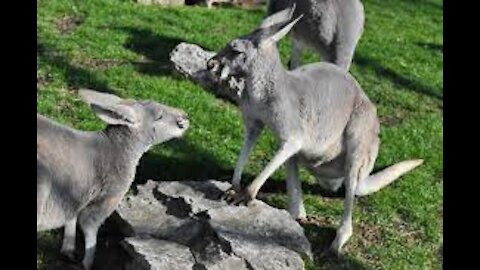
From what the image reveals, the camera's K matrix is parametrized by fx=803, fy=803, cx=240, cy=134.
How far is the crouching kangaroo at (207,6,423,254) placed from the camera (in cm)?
532

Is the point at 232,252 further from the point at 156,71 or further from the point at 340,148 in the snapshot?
the point at 156,71

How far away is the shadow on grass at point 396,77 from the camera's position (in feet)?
32.8

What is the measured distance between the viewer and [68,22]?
32.4ft

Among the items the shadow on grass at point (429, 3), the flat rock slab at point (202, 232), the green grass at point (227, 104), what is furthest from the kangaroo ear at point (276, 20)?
the shadow on grass at point (429, 3)

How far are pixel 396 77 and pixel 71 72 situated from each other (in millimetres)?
4228

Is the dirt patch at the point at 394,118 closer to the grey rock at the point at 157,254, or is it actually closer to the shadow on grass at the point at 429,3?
the grey rock at the point at 157,254

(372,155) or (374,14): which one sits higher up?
(372,155)

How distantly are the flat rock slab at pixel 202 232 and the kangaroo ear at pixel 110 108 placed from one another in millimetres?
794

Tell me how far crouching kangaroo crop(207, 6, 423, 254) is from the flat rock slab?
20 cm

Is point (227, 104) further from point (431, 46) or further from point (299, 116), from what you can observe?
point (431, 46)

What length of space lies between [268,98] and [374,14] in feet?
27.1

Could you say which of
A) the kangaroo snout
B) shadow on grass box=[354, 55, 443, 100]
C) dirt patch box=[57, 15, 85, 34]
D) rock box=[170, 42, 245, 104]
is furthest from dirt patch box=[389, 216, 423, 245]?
dirt patch box=[57, 15, 85, 34]
